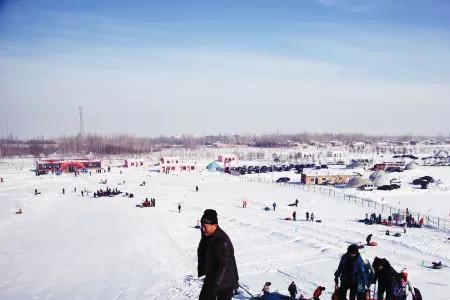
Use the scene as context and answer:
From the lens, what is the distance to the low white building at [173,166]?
61969 millimetres

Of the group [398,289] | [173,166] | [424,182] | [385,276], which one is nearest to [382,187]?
[424,182]

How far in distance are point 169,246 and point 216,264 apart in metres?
15.9

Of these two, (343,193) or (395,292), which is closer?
(395,292)

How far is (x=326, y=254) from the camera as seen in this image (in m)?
16.3

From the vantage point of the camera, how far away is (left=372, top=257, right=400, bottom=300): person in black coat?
6.02m

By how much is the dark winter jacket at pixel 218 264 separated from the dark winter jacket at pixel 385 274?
11.9 feet

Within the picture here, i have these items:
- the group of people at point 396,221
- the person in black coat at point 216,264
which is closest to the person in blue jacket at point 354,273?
the person in black coat at point 216,264

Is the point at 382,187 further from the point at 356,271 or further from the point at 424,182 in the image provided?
the point at 356,271

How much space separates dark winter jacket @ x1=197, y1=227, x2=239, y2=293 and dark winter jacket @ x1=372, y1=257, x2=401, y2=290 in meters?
3.64

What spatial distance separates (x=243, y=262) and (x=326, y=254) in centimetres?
376

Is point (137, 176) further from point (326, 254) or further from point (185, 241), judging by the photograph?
point (326, 254)

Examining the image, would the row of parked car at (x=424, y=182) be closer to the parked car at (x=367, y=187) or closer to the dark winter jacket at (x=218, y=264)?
the parked car at (x=367, y=187)

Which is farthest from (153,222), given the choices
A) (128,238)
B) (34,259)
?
(34,259)

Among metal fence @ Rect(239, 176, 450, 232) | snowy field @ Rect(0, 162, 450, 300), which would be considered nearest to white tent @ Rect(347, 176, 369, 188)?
metal fence @ Rect(239, 176, 450, 232)
